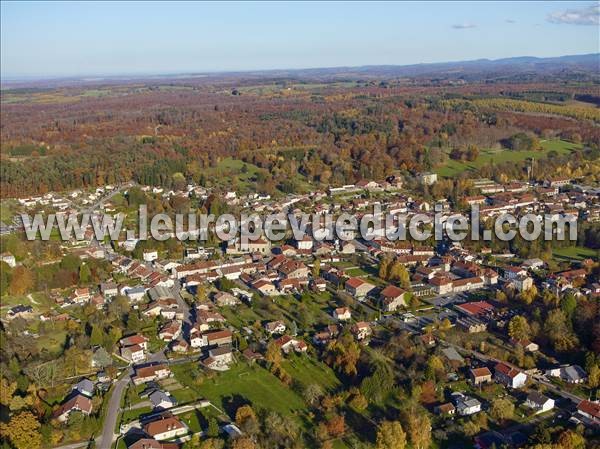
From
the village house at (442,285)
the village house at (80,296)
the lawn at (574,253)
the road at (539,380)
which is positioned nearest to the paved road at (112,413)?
the village house at (80,296)

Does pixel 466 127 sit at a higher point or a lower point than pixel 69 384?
higher

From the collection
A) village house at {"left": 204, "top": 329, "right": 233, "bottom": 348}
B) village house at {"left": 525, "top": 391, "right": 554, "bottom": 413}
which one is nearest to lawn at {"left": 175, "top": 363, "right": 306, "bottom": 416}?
village house at {"left": 204, "top": 329, "right": 233, "bottom": 348}

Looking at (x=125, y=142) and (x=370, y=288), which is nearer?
(x=370, y=288)

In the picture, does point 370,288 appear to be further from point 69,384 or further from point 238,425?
point 69,384

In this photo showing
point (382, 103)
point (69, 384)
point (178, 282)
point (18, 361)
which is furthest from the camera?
point (382, 103)

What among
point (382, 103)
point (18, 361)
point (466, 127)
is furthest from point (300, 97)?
point (18, 361)

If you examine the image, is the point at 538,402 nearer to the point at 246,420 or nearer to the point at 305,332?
the point at 246,420

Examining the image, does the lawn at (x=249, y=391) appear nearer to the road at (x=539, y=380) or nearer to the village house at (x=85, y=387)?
the village house at (x=85, y=387)
